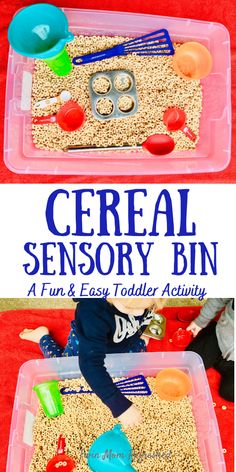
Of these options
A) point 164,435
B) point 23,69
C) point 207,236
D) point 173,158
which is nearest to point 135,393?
point 164,435

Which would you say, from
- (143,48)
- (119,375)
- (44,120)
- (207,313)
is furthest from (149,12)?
(119,375)

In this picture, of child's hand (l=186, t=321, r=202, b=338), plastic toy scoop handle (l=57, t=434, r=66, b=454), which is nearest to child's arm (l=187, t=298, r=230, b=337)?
child's hand (l=186, t=321, r=202, b=338)

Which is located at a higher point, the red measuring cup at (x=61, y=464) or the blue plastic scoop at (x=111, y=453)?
the blue plastic scoop at (x=111, y=453)

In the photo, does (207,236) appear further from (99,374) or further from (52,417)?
(52,417)

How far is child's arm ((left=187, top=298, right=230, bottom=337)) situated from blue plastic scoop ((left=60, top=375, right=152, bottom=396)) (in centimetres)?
15

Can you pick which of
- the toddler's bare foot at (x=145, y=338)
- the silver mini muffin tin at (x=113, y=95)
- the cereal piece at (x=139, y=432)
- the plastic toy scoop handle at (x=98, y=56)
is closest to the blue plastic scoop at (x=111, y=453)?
the cereal piece at (x=139, y=432)

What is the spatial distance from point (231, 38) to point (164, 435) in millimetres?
743

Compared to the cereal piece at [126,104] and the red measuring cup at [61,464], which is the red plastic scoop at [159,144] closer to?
the cereal piece at [126,104]

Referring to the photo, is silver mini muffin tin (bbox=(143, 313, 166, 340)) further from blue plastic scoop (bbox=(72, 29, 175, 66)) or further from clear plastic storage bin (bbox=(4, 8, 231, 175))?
blue plastic scoop (bbox=(72, 29, 175, 66))

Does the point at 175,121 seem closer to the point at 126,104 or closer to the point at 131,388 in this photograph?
the point at 126,104

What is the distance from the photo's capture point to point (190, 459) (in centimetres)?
104

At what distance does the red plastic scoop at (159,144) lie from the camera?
1.05m

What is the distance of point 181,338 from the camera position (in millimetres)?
1151

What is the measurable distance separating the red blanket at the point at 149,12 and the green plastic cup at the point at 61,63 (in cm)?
A: 10
